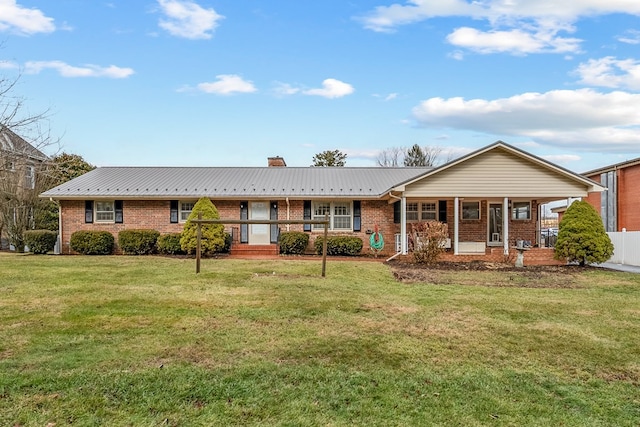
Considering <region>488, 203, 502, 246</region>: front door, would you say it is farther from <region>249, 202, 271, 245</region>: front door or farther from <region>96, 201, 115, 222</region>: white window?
<region>96, 201, 115, 222</region>: white window

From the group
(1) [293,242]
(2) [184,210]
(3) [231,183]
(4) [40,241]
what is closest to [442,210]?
(1) [293,242]

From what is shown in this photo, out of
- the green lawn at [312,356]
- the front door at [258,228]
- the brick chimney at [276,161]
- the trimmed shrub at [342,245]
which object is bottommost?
the green lawn at [312,356]

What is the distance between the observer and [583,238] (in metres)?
14.4

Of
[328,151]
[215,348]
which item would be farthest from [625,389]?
[328,151]

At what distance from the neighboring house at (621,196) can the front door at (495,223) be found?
4381 mm

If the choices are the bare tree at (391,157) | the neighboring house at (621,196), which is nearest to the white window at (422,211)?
the neighboring house at (621,196)

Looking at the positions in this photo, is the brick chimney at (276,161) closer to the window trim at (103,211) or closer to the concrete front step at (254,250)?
the concrete front step at (254,250)

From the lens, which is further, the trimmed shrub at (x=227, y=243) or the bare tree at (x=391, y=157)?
the bare tree at (x=391, y=157)

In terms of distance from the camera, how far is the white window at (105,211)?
18.7 m

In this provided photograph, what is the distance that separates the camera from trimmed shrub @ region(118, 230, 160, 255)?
696 inches

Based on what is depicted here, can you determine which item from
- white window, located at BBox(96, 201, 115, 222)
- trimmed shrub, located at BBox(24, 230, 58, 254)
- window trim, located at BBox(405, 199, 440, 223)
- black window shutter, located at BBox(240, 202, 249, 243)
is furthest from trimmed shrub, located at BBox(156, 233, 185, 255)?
window trim, located at BBox(405, 199, 440, 223)

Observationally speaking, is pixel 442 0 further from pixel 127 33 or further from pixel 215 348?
pixel 215 348

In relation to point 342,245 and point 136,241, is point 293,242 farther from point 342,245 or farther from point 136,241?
point 136,241

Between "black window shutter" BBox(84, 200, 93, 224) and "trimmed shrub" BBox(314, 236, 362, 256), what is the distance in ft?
32.2
